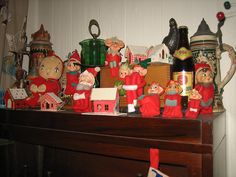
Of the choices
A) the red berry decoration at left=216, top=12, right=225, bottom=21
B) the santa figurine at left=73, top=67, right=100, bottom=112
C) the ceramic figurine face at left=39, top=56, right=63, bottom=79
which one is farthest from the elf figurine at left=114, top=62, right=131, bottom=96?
the red berry decoration at left=216, top=12, right=225, bottom=21

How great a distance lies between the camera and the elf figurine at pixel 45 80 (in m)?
1.08

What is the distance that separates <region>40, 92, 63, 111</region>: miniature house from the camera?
97 centimetres

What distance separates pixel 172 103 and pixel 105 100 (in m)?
0.25

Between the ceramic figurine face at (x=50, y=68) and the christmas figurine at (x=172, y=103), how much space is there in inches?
22.8

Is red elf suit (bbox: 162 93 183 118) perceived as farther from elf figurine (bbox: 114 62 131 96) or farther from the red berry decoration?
the red berry decoration

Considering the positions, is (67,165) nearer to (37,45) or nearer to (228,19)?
(37,45)

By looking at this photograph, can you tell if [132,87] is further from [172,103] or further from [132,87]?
[172,103]

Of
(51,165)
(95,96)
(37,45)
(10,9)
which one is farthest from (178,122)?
(10,9)

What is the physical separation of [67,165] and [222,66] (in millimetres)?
858

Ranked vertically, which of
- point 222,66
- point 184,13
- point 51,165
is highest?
point 184,13

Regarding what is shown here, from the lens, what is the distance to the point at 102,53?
108 cm

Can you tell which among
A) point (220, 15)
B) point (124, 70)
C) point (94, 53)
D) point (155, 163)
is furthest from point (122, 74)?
point (220, 15)

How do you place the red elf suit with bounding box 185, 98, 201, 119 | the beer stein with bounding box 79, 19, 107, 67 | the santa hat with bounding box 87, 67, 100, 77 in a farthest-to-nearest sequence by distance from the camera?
the beer stein with bounding box 79, 19, 107, 67, the santa hat with bounding box 87, 67, 100, 77, the red elf suit with bounding box 185, 98, 201, 119

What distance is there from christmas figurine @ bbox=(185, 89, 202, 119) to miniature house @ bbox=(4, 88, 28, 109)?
78 centimetres
